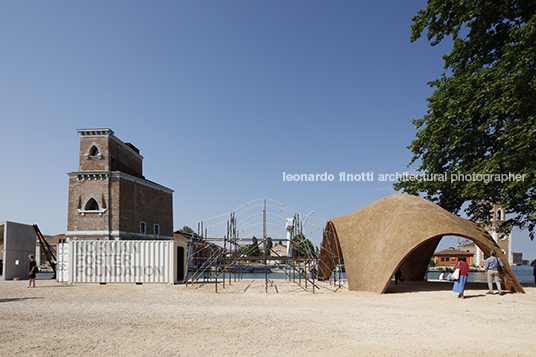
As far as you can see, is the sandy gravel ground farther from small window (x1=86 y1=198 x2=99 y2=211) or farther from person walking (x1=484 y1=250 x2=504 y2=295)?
small window (x1=86 y1=198 x2=99 y2=211)

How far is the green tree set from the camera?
49.5ft

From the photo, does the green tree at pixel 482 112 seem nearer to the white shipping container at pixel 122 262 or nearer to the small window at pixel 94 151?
the white shipping container at pixel 122 262

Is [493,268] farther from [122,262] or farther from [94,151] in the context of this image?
[94,151]

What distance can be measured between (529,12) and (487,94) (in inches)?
180

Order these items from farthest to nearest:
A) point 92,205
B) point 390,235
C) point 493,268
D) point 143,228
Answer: point 143,228 → point 92,205 → point 390,235 → point 493,268

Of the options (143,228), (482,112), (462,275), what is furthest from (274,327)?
(143,228)

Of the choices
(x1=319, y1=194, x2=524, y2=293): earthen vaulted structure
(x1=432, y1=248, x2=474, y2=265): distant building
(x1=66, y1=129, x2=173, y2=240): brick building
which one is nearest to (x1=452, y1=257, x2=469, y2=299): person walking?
(x1=319, y1=194, x2=524, y2=293): earthen vaulted structure

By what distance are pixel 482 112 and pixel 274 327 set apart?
48.8 feet

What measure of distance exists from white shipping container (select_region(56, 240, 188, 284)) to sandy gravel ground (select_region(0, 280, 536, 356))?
787cm

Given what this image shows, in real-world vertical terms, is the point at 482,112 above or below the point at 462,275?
above

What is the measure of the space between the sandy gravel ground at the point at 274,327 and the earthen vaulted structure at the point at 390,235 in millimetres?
1532

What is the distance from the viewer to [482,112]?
17.1 meters

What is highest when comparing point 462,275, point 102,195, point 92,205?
point 102,195

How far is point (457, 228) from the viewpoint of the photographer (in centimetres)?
1427
